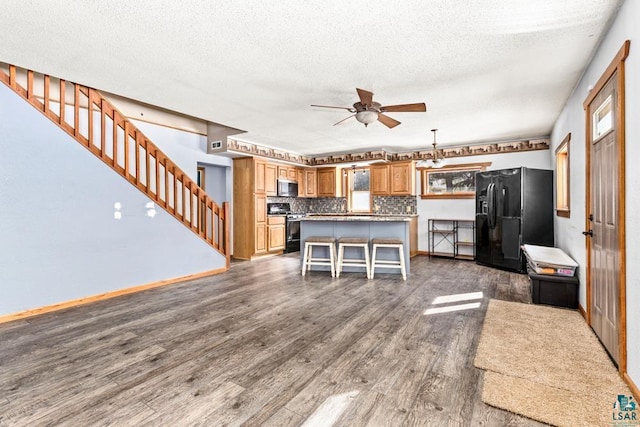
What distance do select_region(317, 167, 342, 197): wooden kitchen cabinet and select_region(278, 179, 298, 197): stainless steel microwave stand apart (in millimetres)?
875

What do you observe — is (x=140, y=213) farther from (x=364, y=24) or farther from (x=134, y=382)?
(x=364, y=24)

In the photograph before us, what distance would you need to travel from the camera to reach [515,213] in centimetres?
515

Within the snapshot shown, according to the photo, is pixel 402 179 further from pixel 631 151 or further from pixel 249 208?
pixel 631 151

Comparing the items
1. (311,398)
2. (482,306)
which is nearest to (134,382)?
(311,398)

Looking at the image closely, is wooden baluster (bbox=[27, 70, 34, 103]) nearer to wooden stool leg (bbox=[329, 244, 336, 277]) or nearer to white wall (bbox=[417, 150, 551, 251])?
wooden stool leg (bbox=[329, 244, 336, 277])

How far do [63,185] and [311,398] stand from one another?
12.2ft

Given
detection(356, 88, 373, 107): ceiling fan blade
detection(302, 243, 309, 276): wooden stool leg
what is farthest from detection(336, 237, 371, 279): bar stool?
detection(356, 88, 373, 107): ceiling fan blade

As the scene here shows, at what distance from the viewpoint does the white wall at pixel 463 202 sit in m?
6.10

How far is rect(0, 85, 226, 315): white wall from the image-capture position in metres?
3.25

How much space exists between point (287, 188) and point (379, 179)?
7.49 ft

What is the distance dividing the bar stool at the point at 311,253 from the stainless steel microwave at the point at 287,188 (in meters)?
2.30

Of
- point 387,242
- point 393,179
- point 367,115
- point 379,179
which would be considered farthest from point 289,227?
point 367,115

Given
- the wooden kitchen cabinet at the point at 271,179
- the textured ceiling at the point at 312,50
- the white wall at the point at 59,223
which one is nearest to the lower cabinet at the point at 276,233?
the wooden kitchen cabinet at the point at 271,179

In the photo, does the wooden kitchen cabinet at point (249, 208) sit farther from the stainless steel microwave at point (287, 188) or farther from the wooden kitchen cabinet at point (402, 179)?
the wooden kitchen cabinet at point (402, 179)
